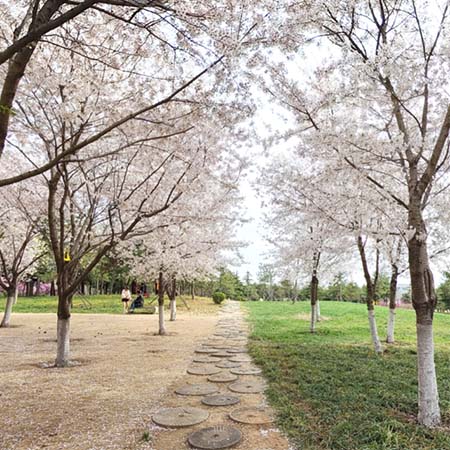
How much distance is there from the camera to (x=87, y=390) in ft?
15.8

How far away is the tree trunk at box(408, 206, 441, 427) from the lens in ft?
11.4

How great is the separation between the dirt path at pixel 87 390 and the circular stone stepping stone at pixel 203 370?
196mm

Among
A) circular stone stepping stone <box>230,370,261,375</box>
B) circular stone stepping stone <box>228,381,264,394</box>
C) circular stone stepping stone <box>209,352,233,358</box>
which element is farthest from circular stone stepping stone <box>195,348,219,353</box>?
circular stone stepping stone <box>228,381,264,394</box>

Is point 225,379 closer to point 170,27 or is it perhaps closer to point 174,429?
point 174,429

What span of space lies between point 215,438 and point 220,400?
1096 mm

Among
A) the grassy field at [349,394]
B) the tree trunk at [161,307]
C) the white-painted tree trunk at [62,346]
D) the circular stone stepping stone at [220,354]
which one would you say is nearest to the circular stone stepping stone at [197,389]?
the grassy field at [349,394]

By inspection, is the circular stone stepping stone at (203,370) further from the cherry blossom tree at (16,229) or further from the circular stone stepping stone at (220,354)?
the cherry blossom tree at (16,229)

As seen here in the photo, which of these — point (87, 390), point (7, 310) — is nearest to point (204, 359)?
point (87, 390)

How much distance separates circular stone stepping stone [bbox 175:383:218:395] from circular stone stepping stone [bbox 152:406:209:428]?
1.88 ft

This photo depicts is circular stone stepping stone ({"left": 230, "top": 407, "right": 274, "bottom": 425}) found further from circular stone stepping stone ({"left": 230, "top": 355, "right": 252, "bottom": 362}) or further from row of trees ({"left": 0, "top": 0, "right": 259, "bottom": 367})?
row of trees ({"left": 0, "top": 0, "right": 259, "bottom": 367})

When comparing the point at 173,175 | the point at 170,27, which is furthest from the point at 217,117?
the point at 173,175

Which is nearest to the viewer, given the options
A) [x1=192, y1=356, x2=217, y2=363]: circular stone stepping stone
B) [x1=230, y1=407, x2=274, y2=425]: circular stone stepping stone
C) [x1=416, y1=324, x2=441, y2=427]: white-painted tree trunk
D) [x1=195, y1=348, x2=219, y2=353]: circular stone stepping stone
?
[x1=416, y1=324, x2=441, y2=427]: white-painted tree trunk

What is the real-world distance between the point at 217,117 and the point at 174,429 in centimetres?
335

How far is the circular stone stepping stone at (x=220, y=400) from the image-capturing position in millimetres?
4164
